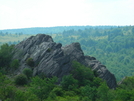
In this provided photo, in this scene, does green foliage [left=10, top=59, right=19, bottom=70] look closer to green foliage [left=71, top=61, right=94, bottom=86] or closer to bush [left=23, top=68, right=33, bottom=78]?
bush [left=23, top=68, right=33, bottom=78]

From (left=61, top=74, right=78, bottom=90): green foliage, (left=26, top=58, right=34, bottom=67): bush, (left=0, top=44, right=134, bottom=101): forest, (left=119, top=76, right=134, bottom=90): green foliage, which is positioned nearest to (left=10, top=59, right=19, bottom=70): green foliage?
(left=0, top=44, right=134, bottom=101): forest

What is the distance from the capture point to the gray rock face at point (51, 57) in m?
75.4

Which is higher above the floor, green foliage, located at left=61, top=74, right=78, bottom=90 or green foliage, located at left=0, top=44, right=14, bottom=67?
green foliage, located at left=0, top=44, right=14, bottom=67

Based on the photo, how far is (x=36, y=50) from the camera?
8462 cm

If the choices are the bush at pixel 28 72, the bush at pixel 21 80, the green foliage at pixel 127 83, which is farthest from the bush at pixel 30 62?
the green foliage at pixel 127 83

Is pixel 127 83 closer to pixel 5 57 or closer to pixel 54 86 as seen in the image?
pixel 54 86

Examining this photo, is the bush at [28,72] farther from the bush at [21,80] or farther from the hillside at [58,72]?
the bush at [21,80]

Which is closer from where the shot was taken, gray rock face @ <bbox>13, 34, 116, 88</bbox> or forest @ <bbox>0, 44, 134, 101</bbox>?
forest @ <bbox>0, 44, 134, 101</bbox>

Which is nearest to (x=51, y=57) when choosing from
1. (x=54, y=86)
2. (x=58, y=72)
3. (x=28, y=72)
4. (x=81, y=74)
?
(x=58, y=72)

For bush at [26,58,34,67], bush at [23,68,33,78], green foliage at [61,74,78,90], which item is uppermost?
bush at [26,58,34,67]

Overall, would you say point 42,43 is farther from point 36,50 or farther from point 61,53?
point 61,53

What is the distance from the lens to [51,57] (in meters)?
78.1

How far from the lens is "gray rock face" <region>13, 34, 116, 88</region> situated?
75438 millimetres

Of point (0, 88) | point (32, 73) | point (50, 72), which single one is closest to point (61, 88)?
point (50, 72)
